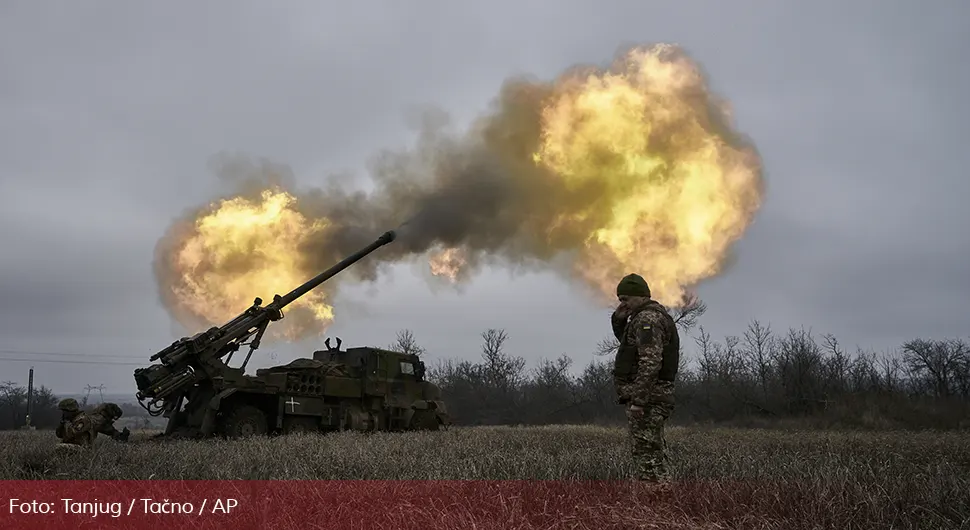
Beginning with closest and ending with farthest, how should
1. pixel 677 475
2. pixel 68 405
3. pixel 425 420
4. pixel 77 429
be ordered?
pixel 677 475
pixel 77 429
pixel 68 405
pixel 425 420

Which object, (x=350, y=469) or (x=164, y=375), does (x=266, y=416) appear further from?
(x=350, y=469)

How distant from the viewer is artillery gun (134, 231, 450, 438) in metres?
13.8

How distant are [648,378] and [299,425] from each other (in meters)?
11.3

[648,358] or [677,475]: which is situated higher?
[648,358]

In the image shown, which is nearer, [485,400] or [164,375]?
[164,375]

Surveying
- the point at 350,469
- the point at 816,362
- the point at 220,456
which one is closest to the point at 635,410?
the point at 350,469

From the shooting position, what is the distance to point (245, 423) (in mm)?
14125

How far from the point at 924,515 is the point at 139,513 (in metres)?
5.38

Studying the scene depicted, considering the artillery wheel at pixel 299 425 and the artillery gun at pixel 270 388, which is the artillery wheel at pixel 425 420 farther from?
the artillery wheel at pixel 299 425

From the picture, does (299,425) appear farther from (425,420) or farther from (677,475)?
(677,475)

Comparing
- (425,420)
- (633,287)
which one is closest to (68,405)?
(425,420)

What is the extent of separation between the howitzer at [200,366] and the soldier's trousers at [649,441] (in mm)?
10660

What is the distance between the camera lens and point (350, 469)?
6.38m

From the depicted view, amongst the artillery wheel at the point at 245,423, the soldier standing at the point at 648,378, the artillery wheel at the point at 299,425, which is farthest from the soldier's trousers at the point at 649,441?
the artillery wheel at the point at 299,425
